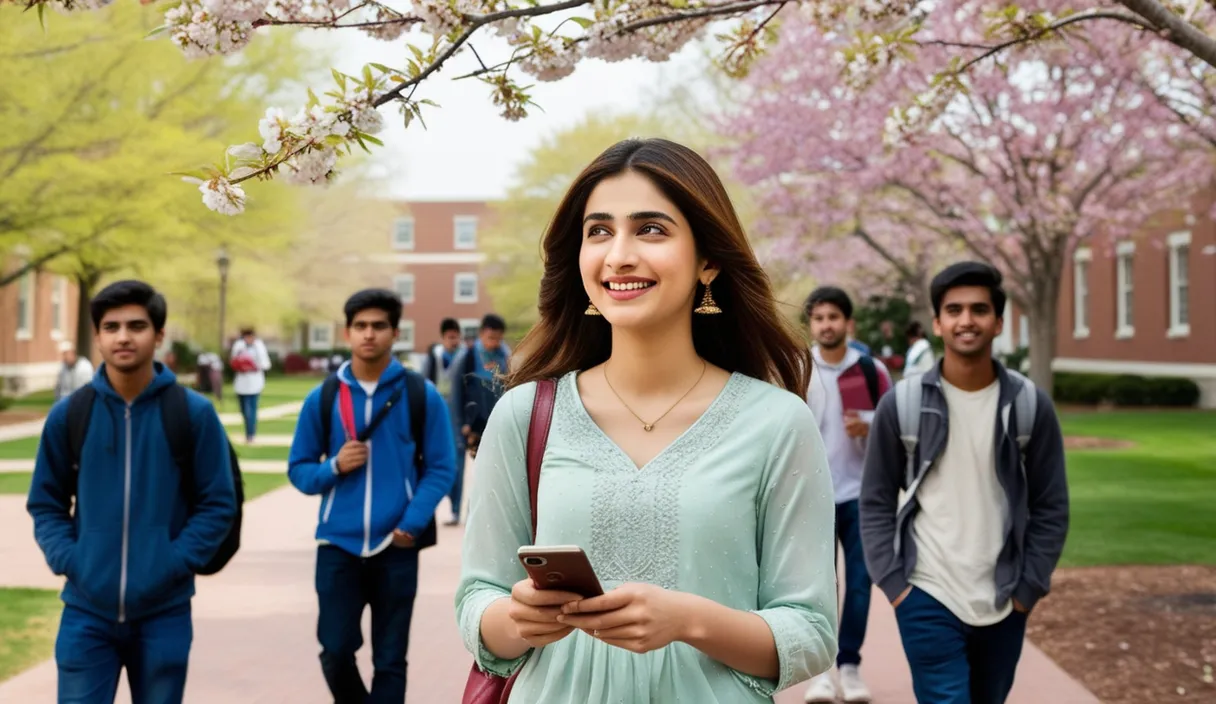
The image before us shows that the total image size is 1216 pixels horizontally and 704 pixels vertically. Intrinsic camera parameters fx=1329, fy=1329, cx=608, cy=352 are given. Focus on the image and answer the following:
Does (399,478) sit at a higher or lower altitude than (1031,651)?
higher

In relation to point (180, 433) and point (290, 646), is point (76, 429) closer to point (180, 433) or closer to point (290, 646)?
point (180, 433)

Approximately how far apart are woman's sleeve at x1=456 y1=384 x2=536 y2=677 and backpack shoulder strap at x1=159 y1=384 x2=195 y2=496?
7.96 ft

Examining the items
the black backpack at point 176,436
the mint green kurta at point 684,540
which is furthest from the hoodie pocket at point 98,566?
the mint green kurta at point 684,540

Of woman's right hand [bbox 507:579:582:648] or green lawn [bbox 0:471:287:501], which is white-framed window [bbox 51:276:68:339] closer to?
green lawn [bbox 0:471:287:501]

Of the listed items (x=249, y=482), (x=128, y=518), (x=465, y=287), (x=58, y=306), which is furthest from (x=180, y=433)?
(x=465, y=287)

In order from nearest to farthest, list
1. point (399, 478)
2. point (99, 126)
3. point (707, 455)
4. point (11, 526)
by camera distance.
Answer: point (707, 455), point (399, 478), point (11, 526), point (99, 126)

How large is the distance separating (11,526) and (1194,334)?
90.0 feet

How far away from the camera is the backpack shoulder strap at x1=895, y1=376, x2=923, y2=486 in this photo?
4.80 meters

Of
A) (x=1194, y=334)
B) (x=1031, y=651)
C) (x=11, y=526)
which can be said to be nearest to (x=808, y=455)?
(x=1031, y=651)

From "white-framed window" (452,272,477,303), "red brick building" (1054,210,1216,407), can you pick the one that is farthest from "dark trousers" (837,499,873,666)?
"white-framed window" (452,272,477,303)

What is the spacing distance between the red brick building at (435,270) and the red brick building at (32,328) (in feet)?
126

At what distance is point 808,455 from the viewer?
243cm

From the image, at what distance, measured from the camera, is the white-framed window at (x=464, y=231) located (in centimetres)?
8419

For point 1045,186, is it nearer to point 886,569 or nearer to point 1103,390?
point 1103,390
